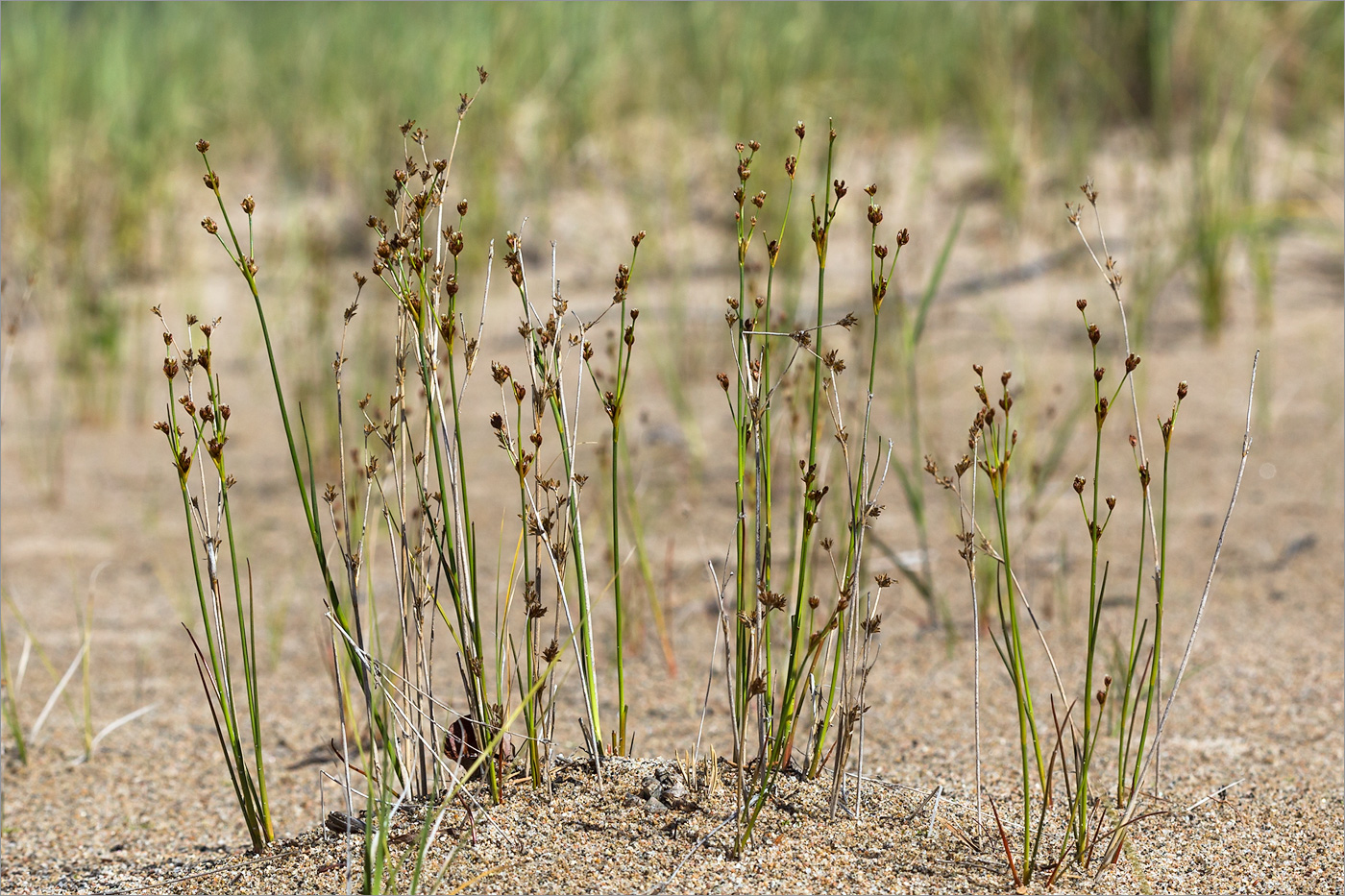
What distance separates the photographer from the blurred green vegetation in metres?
5.38

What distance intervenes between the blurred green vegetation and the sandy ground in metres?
Answer: 0.91

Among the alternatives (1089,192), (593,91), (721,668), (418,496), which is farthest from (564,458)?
(593,91)

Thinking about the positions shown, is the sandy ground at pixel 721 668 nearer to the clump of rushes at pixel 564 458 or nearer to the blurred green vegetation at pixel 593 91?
the clump of rushes at pixel 564 458

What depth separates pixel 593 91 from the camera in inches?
246

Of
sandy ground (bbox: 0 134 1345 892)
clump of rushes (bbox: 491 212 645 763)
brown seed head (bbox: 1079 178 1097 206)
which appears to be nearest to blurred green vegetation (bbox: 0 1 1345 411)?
sandy ground (bbox: 0 134 1345 892)

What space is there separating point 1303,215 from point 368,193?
148 inches

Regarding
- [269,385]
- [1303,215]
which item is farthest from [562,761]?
[1303,215]

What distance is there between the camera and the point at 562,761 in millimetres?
1529

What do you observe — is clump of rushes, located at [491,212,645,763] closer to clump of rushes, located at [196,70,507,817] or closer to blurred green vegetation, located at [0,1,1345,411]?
clump of rushes, located at [196,70,507,817]

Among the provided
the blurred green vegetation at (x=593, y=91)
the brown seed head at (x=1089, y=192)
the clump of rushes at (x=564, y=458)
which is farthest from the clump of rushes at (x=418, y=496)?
the blurred green vegetation at (x=593, y=91)

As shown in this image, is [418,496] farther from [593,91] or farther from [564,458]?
[593,91]

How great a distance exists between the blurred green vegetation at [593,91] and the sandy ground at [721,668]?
91 cm

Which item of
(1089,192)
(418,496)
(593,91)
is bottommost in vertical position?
(418,496)

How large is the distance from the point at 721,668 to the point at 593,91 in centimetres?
447
